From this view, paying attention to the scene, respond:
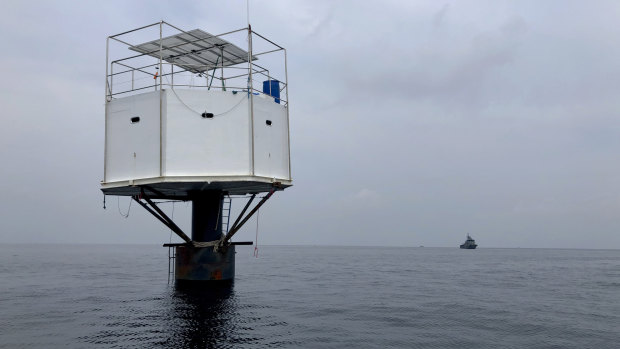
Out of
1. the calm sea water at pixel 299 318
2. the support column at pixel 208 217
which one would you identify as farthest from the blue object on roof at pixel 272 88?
the calm sea water at pixel 299 318

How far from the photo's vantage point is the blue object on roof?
24766mm

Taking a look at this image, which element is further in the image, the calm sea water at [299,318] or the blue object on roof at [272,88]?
the blue object on roof at [272,88]

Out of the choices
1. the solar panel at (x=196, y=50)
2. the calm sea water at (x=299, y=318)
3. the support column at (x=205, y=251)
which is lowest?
the calm sea water at (x=299, y=318)

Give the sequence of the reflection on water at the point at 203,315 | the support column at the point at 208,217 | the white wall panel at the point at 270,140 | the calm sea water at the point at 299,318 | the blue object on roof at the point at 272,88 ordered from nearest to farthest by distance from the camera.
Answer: the reflection on water at the point at 203,315 → the calm sea water at the point at 299,318 → the white wall panel at the point at 270,140 → the blue object on roof at the point at 272,88 → the support column at the point at 208,217

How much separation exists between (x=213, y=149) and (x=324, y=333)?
10.4m

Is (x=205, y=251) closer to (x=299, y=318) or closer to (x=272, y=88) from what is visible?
(x=299, y=318)

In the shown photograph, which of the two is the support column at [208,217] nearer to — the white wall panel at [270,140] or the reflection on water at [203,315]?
the reflection on water at [203,315]

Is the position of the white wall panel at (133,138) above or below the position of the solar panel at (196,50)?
below

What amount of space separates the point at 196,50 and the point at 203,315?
14.6 metres

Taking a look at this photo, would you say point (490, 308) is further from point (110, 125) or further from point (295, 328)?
point (110, 125)

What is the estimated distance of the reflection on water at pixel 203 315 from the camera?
14852 mm

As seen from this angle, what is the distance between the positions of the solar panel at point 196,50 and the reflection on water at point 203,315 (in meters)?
11.6

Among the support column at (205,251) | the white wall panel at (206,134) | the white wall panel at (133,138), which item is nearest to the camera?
the white wall panel at (206,134)

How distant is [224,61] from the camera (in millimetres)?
26984
